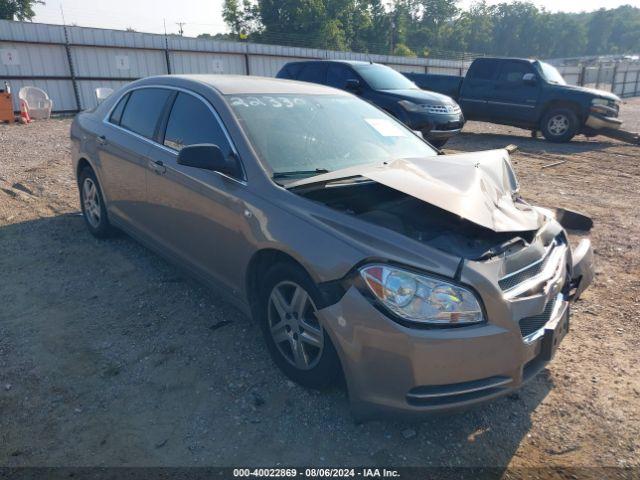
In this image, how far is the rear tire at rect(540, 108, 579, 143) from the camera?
11.9 meters

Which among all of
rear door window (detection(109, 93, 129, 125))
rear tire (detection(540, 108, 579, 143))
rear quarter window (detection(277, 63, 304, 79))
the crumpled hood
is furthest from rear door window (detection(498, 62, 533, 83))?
rear door window (detection(109, 93, 129, 125))

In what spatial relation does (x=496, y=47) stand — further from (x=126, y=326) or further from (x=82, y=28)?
(x=126, y=326)

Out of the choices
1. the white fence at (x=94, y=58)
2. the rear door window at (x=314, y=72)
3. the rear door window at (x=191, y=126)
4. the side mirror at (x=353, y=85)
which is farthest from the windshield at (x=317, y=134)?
the white fence at (x=94, y=58)

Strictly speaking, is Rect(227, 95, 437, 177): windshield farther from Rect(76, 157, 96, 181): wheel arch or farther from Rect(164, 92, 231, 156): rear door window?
Rect(76, 157, 96, 181): wheel arch

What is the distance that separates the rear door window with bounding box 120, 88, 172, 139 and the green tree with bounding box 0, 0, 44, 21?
5050cm

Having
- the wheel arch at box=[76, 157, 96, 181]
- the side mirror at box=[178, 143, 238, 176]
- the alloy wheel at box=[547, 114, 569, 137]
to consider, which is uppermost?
the side mirror at box=[178, 143, 238, 176]

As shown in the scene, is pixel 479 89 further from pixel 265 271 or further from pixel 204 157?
pixel 265 271

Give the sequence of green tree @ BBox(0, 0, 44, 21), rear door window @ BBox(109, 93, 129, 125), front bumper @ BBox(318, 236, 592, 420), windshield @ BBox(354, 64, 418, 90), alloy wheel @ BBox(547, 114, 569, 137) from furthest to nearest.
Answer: green tree @ BBox(0, 0, 44, 21)
alloy wheel @ BBox(547, 114, 569, 137)
windshield @ BBox(354, 64, 418, 90)
rear door window @ BBox(109, 93, 129, 125)
front bumper @ BBox(318, 236, 592, 420)

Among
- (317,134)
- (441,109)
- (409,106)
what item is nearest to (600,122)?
(441,109)

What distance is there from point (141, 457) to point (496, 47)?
13491 centimetres

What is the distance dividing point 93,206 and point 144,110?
4.64 feet

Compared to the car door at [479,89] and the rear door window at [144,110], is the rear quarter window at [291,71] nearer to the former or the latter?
the car door at [479,89]

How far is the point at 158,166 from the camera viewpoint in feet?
12.3

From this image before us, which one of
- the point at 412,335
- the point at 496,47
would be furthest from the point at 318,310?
the point at 496,47
